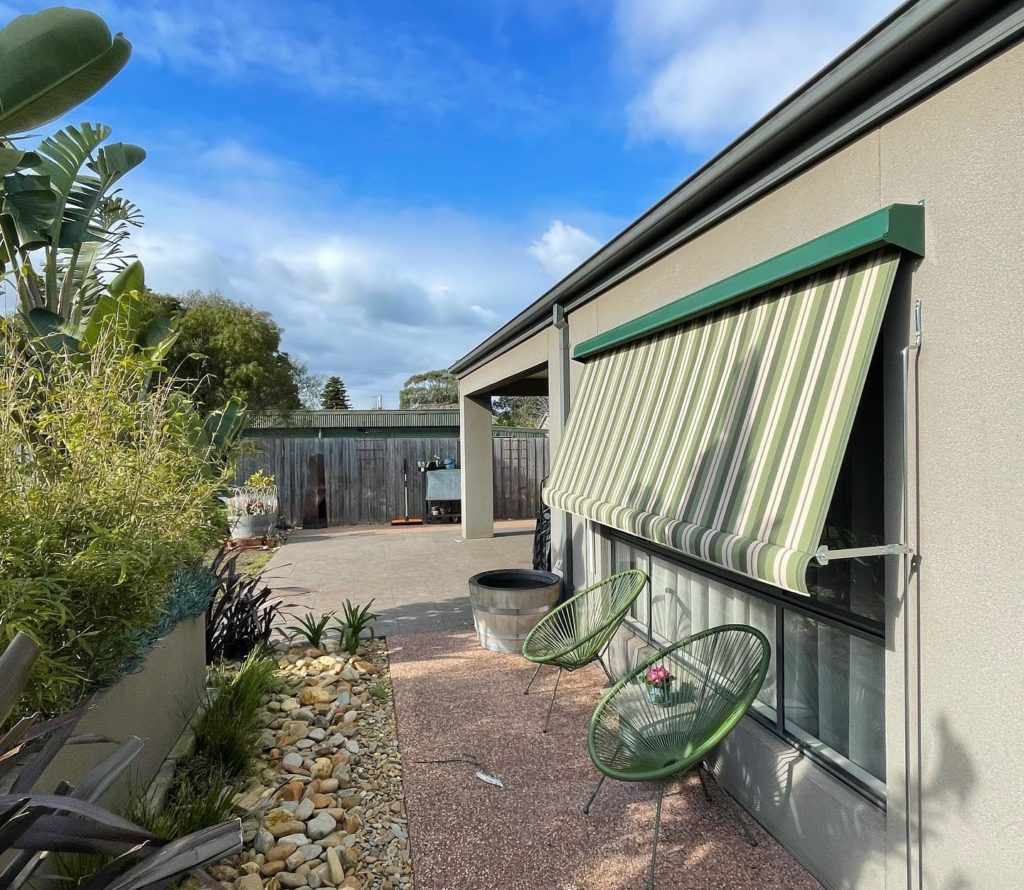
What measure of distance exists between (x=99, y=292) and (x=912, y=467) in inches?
355

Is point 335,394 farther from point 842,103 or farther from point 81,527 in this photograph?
point 842,103

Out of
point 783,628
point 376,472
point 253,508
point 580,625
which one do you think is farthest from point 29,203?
point 376,472

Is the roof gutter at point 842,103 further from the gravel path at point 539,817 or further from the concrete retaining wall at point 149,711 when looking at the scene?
the concrete retaining wall at point 149,711

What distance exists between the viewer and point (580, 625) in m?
6.01

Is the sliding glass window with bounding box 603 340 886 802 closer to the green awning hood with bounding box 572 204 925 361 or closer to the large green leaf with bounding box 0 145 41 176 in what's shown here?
the green awning hood with bounding box 572 204 925 361

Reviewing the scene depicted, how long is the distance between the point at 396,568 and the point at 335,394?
63676 mm

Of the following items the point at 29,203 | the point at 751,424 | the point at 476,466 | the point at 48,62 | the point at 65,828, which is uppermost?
the point at 48,62

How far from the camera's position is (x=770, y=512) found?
312cm

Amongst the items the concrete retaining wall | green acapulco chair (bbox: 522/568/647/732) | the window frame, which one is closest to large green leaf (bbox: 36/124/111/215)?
the concrete retaining wall

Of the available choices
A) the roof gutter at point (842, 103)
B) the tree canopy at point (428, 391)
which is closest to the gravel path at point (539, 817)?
the roof gutter at point (842, 103)

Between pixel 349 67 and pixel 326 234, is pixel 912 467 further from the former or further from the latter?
pixel 326 234

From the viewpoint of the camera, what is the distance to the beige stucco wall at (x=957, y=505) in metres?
2.47

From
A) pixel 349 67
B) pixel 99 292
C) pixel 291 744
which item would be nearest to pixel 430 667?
pixel 291 744

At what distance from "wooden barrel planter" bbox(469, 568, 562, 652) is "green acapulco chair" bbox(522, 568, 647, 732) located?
0.65 meters
